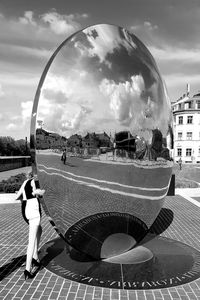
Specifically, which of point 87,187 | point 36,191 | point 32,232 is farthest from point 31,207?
point 87,187

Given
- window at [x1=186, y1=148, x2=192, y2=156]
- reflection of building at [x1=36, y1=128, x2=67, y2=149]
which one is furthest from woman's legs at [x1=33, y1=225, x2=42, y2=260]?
window at [x1=186, y1=148, x2=192, y2=156]

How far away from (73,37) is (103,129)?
1.77m

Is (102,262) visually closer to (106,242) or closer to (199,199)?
(106,242)

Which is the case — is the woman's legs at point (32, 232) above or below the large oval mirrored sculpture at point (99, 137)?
below

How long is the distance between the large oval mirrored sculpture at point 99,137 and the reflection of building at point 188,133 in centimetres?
6275

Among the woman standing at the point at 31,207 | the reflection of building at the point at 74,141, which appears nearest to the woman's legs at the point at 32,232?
the woman standing at the point at 31,207

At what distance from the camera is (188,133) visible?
225 feet

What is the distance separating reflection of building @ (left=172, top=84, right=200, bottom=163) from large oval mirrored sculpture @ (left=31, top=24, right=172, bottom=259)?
62.7 metres

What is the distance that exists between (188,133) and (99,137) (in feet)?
218

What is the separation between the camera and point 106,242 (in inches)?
245

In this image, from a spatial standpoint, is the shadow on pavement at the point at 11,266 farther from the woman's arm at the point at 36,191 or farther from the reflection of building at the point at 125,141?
the reflection of building at the point at 125,141

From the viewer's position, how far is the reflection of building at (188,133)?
67688mm

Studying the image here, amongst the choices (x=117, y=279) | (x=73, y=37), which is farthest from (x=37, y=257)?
(x=73, y=37)

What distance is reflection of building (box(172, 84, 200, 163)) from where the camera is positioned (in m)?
67.7
